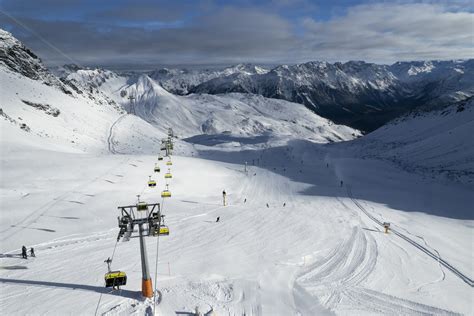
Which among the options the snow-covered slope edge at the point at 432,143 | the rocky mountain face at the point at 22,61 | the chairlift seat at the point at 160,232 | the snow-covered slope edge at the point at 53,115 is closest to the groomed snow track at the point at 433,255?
the chairlift seat at the point at 160,232

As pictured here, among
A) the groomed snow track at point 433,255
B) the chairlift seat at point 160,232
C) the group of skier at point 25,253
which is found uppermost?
the chairlift seat at point 160,232

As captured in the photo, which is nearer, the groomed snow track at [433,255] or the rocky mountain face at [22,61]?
the groomed snow track at [433,255]

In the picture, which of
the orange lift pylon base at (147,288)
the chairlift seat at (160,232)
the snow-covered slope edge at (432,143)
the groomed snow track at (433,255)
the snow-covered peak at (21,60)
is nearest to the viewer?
the orange lift pylon base at (147,288)

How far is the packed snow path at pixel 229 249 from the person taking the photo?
17578mm

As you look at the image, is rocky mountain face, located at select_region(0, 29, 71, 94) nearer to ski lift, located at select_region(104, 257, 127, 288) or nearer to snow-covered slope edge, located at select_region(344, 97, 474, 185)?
snow-covered slope edge, located at select_region(344, 97, 474, 185)

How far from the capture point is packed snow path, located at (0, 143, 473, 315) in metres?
17.6

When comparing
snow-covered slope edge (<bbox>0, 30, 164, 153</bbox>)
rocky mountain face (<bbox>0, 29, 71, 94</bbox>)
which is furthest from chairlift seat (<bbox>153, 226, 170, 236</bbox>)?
rocky mountain face (<bbox>0, 29, 71, 94</bbox>)

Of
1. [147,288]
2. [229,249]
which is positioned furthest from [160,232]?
[229,249]

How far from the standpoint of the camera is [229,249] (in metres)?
24.7

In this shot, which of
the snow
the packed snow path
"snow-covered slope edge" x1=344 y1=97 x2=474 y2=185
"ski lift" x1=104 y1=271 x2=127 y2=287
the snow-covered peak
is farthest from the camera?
the snow-covered peak

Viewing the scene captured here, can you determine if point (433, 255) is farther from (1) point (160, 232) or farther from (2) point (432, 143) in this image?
(2) point (432, 143)

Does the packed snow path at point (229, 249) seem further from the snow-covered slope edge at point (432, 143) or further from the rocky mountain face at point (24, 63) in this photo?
the rocky mountain face at point (24, 63)

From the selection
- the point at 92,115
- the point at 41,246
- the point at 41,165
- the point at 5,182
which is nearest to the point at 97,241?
the point at 41,246

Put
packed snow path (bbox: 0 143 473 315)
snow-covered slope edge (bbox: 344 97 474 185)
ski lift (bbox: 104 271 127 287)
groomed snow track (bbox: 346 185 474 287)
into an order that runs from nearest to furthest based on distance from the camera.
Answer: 1. ski lift (bbox: 104 271 127 287)
2. packed snow path (bbox: 0 143 473 315)
3. groomed snow track (bbox: 346 185 474 287)
4. snow-covered slope edge (bbox: 344 97 474 185)
